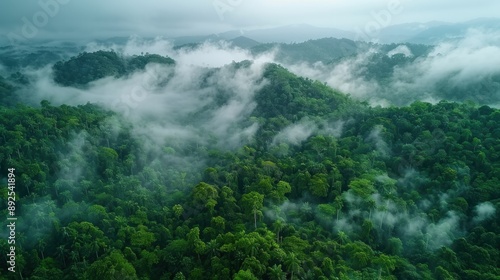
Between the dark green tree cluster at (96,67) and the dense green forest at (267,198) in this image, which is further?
the dark green tree cluster at (96,67)

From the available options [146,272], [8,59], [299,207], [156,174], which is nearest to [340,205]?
[299,207]

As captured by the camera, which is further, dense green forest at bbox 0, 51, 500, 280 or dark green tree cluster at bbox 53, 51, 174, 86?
dark green tree cluster at bbox 53, 51, 174, 86

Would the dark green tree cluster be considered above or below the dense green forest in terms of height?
above

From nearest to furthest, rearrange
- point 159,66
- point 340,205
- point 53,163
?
point 340,205 < point 53,163 < point 159,66

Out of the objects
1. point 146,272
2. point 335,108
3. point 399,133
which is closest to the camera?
point 146,272

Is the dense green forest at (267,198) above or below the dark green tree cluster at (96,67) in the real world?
below

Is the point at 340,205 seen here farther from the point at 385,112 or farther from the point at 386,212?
the point at 385,112

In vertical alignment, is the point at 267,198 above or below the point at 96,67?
below

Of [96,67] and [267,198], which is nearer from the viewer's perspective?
[267,198]
